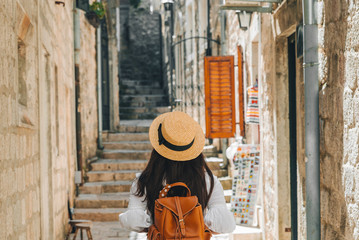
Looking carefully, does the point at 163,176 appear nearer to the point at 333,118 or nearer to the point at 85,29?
the point at 333,118

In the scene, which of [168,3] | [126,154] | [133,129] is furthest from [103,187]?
[168,3]

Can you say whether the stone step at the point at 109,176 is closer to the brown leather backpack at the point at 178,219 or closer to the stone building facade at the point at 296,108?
the stone building facade at the point at 296,108

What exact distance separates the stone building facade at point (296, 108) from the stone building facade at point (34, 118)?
1960 millimetres

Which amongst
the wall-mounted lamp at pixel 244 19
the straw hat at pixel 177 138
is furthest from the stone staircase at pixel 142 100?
the straw hat at pixel 177 138

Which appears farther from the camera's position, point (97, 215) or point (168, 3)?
point (168, 3)

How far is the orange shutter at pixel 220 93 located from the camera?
921 centimetres

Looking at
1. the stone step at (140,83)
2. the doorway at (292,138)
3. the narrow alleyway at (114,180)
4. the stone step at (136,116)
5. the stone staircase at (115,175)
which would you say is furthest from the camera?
the stone step at (140,83)

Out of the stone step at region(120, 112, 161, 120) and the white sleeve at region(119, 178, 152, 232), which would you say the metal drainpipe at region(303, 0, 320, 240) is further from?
the stone step at region(120, 112, 161, 120)

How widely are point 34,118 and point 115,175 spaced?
19.4 feet

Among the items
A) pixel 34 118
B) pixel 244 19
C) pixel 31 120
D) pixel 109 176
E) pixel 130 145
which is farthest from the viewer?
pixel 130 145

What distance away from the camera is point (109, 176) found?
1023 centimetres

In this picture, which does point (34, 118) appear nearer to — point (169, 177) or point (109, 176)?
point (169, 177)

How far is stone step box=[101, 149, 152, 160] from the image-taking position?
11.2 m

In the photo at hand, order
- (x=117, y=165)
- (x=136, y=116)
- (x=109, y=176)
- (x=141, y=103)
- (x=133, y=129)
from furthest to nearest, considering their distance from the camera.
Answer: (x=141, y=103) → (x=136, y=116) → (x=133, y=129) → (x=117, y=165) → (x=109, y=176)
